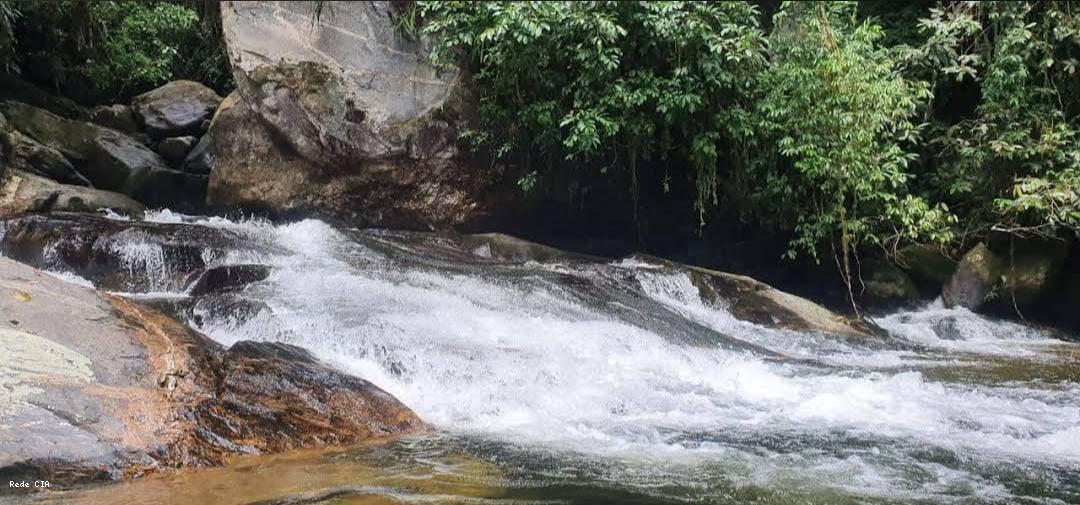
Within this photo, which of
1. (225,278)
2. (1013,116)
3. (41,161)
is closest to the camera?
(225,278)

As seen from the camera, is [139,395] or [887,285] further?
[887,285]

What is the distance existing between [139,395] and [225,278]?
354 centimetres

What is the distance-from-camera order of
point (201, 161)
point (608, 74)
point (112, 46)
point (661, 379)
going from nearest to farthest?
point (661, 379)
point (608, 74)
point (201, 161)
point (112, 46)

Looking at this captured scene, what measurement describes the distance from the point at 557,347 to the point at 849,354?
3071 mm

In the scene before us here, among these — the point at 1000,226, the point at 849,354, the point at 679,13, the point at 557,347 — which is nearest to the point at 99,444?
the point at 557,347

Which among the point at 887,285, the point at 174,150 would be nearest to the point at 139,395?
the point at 174,150

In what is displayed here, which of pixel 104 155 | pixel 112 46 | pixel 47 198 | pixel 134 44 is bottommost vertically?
pixel 47 198

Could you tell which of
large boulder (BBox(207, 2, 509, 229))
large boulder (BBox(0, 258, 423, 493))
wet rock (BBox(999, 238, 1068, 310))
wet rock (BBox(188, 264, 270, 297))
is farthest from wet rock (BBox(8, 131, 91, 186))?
wet rock (BBox(999, 238, 1068, 310))

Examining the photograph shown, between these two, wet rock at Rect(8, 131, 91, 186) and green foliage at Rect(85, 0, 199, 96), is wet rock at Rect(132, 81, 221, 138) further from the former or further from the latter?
wet rock at Rect(8, 131, 91, 186)

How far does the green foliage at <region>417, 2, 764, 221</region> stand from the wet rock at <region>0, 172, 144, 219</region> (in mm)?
4469

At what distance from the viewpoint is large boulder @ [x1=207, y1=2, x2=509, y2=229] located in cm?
1140

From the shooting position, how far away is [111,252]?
8047mm

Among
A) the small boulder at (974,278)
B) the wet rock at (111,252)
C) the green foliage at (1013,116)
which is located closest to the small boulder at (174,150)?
the wet rock at (111,252)

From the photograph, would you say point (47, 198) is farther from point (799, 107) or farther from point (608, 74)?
point (799, 107)
